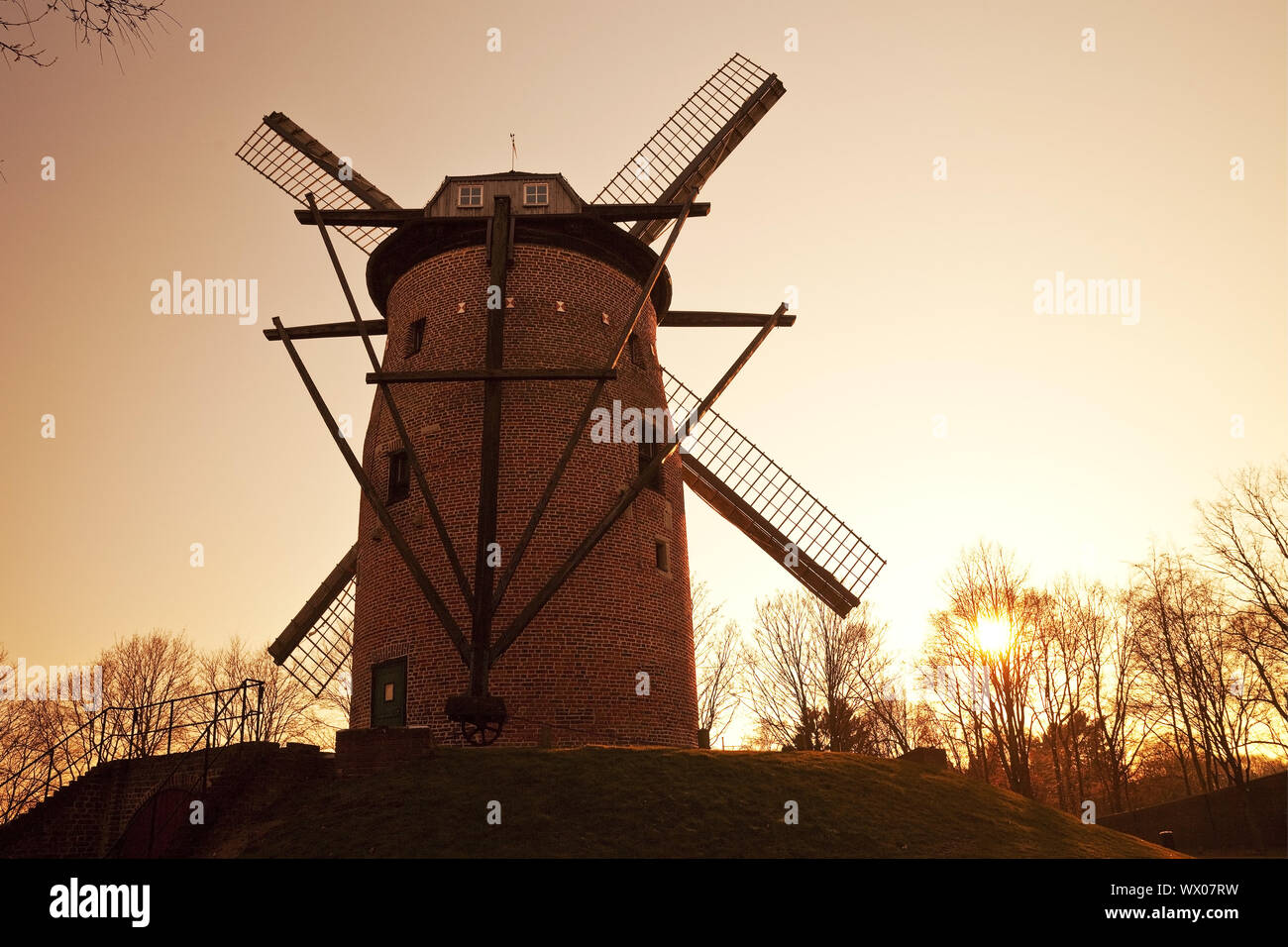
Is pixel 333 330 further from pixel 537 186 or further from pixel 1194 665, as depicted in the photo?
pixel 1194 665

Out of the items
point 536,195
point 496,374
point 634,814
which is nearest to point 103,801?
point 634,814

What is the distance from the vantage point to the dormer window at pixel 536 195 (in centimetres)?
1822

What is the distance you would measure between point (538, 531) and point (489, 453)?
1.59 metres

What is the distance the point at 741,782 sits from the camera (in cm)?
1334

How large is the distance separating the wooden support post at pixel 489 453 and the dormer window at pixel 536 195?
0.84 metres

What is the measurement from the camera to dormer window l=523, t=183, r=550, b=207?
59.8 feet

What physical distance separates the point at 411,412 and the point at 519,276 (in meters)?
3.19

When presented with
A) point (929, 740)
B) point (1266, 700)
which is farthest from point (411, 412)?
point (929, 740)

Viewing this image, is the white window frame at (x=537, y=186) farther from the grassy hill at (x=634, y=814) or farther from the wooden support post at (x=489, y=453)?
the grassy hill at (x=634, y=814)

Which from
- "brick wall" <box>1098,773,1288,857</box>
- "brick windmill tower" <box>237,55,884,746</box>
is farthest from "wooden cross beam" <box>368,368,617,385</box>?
"brick wall" <box>1098,773,1288,857</box>

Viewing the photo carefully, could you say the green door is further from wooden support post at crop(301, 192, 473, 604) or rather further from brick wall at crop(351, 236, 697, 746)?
wooden support post at crop(301, 192, 473, 604)

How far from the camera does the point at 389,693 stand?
15.8 m

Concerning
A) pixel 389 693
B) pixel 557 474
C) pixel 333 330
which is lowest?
pixel 389 693
